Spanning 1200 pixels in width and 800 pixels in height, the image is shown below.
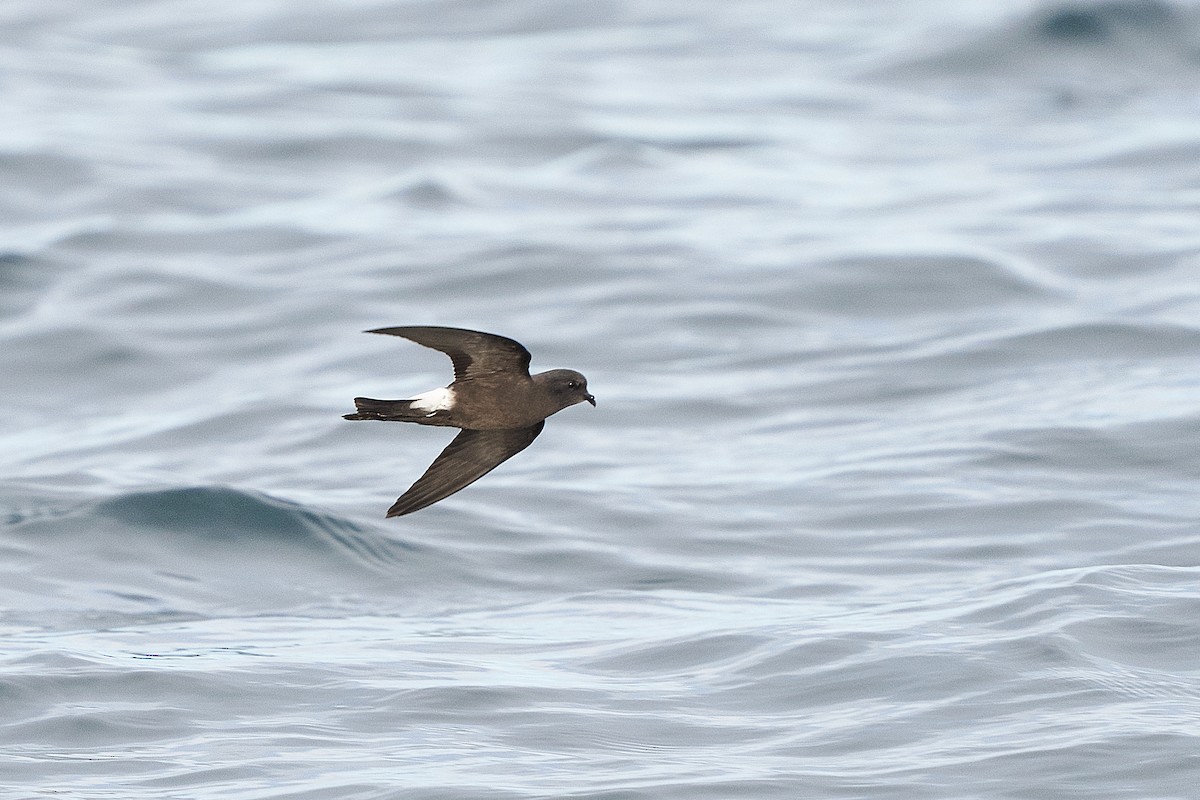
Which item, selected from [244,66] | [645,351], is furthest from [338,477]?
[244,66]

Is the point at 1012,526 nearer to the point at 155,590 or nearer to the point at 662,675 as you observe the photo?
the point at 662,675

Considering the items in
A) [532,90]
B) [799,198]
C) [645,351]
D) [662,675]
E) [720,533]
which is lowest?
[662,675]

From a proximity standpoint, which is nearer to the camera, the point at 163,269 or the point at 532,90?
the point at 163,269

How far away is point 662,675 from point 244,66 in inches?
856

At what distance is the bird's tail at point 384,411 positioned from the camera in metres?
6.39

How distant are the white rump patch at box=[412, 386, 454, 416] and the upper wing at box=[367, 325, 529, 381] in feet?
0.22

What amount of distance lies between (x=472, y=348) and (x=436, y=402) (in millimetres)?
360

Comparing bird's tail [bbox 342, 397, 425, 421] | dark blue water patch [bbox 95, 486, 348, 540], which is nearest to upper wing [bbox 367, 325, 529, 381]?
bird's tail [bbox 342, 397, 425, 421]

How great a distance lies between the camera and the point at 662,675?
33.9 feet

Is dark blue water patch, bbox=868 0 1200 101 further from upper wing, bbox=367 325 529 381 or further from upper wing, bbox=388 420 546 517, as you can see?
upper wing, bbox=367 325 529 381

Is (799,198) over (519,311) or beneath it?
over

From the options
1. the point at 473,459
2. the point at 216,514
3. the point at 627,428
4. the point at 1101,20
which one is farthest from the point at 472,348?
the point at 1101,20

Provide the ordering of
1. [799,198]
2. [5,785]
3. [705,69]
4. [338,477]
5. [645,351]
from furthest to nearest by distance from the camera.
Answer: [705,69] < [799,198] < [645,351] < [338,477] < [5,785]

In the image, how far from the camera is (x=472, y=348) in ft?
21.2
